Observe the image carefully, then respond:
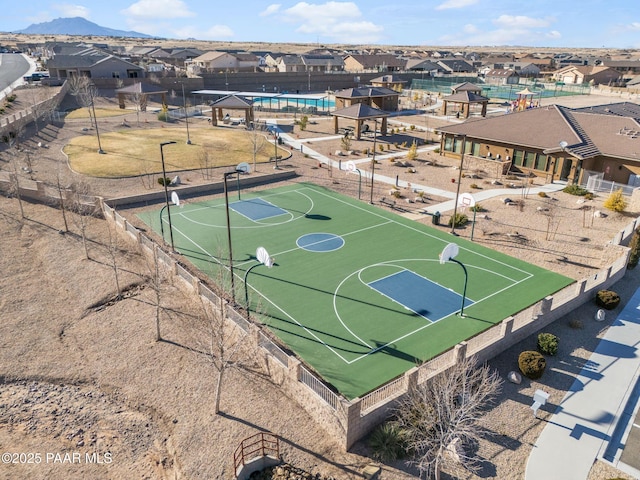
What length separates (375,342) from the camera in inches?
867

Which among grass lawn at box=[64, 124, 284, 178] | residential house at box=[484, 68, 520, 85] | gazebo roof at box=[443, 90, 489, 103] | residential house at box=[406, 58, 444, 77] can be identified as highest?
residential house at box=[406, 58, 444, 77]

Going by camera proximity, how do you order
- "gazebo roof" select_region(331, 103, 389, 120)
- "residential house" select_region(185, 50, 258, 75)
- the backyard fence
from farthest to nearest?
"residential house" select_region(185, 50, 258, 75) < "gazebo roof" select_region(331, 103, 389, 120) < the backyard fence

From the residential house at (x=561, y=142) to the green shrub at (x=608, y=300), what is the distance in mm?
20309

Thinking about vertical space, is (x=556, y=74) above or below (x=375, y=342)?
above

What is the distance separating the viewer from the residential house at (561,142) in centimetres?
4416

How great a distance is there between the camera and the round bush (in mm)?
19719

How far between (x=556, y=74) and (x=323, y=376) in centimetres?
15774

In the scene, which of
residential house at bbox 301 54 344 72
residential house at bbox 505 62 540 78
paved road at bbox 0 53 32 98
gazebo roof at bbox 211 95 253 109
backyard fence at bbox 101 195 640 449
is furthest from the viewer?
residential house at bbox 505 62 540 78

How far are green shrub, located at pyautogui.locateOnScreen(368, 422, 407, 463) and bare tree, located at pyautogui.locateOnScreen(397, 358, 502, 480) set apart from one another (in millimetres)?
287

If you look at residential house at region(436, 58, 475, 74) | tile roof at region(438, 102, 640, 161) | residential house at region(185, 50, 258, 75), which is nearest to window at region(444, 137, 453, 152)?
tile roof at region(438, 102, 640, 161)

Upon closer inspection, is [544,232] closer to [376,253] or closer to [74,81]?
[376,253]

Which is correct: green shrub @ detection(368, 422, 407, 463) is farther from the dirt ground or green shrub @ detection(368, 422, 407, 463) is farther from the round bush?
the round bush

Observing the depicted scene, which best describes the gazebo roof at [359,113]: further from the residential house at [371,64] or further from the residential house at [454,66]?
the residential house at [454,66]

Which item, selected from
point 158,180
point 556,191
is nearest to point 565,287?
point 556,191
